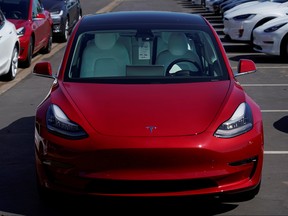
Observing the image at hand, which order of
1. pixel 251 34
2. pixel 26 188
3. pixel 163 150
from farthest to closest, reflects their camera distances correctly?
pixel 251 34 < pixel 26 188 < pixel 163 150

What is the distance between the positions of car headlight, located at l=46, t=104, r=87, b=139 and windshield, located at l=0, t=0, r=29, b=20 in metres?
11.0

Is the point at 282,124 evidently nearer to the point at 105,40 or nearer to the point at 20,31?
the point at 105,40

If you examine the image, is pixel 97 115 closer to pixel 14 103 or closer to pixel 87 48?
pixel 87 48

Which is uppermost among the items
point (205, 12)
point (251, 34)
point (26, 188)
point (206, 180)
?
point (206, 180)

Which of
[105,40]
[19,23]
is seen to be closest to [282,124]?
[105,40]

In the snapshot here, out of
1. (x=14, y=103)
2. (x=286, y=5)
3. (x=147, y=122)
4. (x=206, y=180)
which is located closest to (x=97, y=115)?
(x=147, y=122)

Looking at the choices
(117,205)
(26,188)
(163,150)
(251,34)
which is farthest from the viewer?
(251,34)

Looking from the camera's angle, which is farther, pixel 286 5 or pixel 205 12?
pixel 205 12

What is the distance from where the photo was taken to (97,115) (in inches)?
241

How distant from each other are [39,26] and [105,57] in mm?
10369

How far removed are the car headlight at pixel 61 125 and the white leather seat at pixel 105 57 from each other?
0.92m

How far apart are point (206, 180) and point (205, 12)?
30.6 meters

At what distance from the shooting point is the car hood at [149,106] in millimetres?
5957

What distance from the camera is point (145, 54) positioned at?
7.48m
